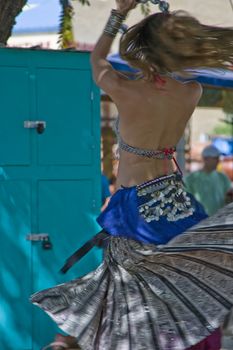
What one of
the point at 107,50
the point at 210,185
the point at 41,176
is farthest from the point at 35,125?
the point at 210,185

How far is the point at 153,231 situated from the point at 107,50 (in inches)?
34.1

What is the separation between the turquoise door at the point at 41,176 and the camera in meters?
5.46

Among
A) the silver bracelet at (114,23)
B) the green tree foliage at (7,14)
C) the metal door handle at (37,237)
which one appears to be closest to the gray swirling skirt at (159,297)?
the silver bracelet at (114,23)

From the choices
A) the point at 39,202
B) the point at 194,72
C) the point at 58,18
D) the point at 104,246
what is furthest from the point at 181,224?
the point at 58,18

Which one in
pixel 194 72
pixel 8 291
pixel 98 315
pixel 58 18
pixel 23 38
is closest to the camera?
pixel 98 315

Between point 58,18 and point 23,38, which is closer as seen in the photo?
point 58,18

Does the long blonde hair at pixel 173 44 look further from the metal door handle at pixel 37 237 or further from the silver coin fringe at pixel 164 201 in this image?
the metal door handle at pixel 37 237

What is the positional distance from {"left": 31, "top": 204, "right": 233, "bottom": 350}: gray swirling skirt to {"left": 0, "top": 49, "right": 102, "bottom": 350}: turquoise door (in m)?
1.36

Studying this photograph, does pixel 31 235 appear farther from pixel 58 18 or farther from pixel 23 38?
pixel 23 38

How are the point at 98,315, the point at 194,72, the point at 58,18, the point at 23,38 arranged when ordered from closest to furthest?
the point at 98,315 → the point at 194,72 → the point at 58,18 → the point at 23,38

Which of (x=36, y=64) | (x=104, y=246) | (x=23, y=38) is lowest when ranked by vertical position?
(x=23, y=38)

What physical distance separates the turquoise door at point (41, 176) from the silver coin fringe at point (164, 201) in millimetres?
1466

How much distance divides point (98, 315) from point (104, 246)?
1.15 ft

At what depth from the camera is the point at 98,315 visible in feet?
13.4
